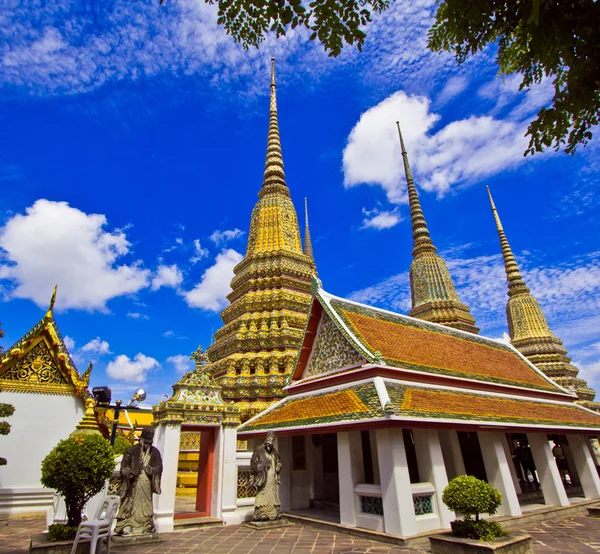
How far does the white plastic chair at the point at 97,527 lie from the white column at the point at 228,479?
377 centimetres

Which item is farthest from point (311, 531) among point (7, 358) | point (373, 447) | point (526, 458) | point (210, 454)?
point (526, 458)

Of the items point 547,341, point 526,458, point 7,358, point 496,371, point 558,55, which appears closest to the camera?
point 558,55

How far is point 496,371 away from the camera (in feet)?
43.1

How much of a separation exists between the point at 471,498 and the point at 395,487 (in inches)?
55.2

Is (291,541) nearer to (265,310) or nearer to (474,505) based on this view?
(474,505)

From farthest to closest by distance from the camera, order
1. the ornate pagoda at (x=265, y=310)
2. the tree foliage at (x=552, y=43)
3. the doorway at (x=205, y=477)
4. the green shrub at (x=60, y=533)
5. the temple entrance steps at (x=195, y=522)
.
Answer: the ornate pagoda at (x=265, y=310) < the doorway at (x=205, y=477) < the temple entrance steps at (x=195, y=522) < the green shrub at (x=60, y=533) < the tree foliage at (x=552, y=43)

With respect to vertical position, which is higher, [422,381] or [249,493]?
[422,381]

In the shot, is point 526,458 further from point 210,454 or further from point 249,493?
point 210,454

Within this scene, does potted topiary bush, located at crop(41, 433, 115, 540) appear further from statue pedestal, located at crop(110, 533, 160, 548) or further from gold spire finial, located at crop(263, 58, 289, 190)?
gold spire finial, located at crop(263, 58, 289, 190)

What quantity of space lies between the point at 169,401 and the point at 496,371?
1011cm

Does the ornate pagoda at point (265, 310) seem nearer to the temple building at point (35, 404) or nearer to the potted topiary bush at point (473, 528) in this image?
the temple building at point (35, 404)

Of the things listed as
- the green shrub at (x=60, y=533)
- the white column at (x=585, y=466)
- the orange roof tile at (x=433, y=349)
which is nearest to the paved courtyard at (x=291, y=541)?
the green shrub at (x=60, y=533)

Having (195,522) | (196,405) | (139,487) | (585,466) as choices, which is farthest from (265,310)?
(585,466)

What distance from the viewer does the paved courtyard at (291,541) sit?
21.4ft
